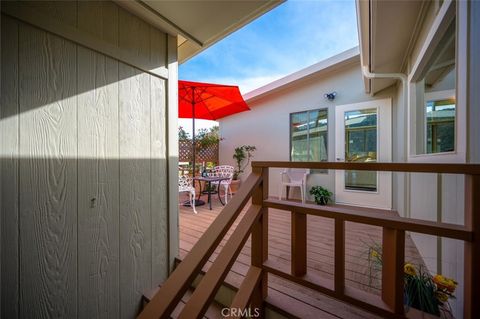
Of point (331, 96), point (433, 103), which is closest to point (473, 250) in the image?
point (433, 103)

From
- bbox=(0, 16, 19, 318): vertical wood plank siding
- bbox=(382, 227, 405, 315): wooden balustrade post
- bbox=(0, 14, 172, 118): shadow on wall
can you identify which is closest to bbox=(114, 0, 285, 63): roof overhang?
bbox=(0, 14, 172, 118): shadow on wall

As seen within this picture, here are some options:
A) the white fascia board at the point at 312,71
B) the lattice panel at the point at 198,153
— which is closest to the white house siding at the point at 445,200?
the white fascia board at the point at 312,71

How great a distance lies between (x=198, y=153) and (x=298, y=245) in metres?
4.76

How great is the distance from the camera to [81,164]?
4.32 ft

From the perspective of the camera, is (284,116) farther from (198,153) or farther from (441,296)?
(441,296)

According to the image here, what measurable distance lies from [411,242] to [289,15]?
4.96 meters

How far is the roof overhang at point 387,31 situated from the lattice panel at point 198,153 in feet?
13.4

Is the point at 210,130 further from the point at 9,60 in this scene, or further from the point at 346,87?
the point at 9,60

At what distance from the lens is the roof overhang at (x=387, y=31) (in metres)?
1.82

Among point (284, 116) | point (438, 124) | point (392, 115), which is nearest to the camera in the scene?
point (438, 124)

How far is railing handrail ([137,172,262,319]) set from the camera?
625mm

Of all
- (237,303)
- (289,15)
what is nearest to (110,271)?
(237,303)

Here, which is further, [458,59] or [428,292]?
[458,59]

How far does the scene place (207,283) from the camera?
0.84 metres
